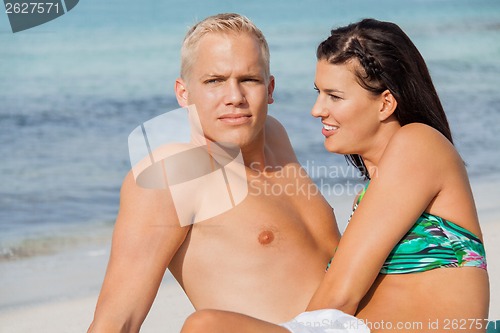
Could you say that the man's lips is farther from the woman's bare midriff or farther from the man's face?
the woman's bare midriff

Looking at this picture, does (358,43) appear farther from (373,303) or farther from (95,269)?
(95,269)

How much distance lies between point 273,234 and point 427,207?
1.73ft

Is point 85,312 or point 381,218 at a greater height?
point 381,218

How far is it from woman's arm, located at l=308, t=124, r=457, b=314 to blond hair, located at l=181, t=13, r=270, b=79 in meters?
0.64

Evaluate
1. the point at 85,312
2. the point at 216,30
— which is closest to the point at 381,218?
the point at 216,30

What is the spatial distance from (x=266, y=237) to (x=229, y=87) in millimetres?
530

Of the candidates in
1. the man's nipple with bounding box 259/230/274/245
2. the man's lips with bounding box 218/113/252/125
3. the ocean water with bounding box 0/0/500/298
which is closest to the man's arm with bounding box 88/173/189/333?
the man's nipple with bounding box 259/230/274/245

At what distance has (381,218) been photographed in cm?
279

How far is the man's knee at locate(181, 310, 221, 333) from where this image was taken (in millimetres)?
2354

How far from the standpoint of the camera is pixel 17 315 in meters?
5.59

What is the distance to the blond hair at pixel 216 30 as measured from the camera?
3.13m
